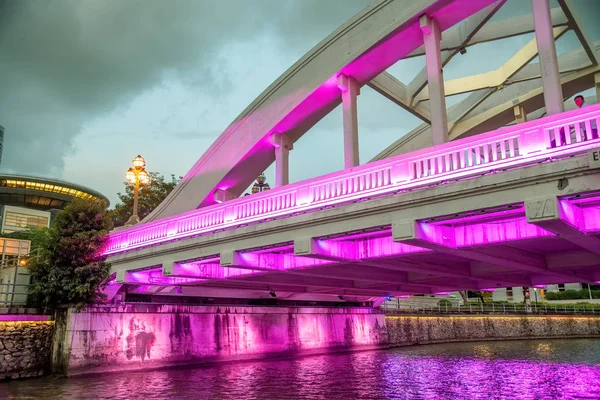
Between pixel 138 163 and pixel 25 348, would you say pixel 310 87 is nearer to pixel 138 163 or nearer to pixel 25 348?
pixel 138 163

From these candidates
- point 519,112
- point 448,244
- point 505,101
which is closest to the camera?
point 448,244

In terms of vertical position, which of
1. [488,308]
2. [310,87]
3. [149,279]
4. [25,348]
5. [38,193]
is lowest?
[25,348]

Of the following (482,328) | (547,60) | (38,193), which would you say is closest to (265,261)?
(547,60)

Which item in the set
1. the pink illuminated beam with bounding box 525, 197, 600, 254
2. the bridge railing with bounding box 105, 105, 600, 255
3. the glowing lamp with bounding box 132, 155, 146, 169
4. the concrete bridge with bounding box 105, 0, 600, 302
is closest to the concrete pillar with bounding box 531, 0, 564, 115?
the concrete bridge with bounding box 105, 0, 600, 302

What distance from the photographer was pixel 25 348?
19.6 metres

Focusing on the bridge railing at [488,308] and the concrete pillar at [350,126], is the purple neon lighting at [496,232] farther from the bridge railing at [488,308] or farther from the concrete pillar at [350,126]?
the bridge railing at [488,308]

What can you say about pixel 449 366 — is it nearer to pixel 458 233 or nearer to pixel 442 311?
pixel 458 233

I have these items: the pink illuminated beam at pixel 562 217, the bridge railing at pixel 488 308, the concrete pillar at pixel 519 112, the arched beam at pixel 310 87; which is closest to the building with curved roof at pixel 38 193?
the bridge railing at pixel 488 308

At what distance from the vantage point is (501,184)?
10312 mm

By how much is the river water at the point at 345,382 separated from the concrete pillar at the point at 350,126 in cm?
752

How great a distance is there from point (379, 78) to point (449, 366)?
547 inches

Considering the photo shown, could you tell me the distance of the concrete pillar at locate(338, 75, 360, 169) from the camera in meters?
18.4

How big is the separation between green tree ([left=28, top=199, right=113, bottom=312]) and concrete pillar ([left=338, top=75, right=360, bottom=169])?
10635 mm

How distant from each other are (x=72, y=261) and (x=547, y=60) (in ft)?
60.0
